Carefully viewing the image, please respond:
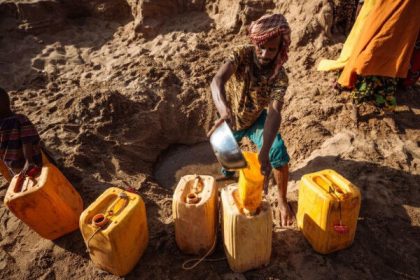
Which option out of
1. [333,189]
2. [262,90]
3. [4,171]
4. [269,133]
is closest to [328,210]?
[333,189]

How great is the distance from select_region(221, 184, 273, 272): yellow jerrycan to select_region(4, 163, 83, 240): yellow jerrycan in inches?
46.6

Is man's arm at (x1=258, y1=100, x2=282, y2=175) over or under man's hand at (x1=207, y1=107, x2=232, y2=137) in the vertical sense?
under

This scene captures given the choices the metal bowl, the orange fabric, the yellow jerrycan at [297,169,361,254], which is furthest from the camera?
the orange fabric

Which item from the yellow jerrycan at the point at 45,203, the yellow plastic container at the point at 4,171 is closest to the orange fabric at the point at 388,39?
the yellow jerrycan at the point at 45,203

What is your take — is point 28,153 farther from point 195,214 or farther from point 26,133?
point 195,214

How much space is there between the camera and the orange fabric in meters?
2.97

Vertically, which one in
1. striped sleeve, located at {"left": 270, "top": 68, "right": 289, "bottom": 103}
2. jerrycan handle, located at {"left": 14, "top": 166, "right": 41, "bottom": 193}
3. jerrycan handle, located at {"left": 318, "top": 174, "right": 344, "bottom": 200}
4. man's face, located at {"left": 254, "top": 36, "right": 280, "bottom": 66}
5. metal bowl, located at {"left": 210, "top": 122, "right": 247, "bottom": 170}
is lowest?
jerrycan handle, located at {"left": 318, "top": 174, "right": 344, "bottom": 200}

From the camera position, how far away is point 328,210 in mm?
1917

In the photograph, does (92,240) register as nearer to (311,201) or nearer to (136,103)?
(311,201)

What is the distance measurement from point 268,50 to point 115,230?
150cm

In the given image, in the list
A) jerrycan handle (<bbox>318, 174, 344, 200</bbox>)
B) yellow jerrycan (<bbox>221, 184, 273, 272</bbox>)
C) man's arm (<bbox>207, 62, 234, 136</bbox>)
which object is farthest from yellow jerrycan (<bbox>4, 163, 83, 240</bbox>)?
jerrycan handle (<bbox>318, 174, 344, 200</bbox>)

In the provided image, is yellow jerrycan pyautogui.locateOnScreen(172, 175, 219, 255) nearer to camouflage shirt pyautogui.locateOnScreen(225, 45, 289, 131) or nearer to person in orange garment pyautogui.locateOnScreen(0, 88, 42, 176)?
camouflage shirt pyautogui.locateOnScreen(225, 45, 289, 131)

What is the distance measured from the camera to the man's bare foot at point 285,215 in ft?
8.07

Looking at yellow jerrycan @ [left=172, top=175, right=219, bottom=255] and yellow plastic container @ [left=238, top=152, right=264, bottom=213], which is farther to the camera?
yellow jerrycan @ [left=172, top=175, right=219, bottom=255]
